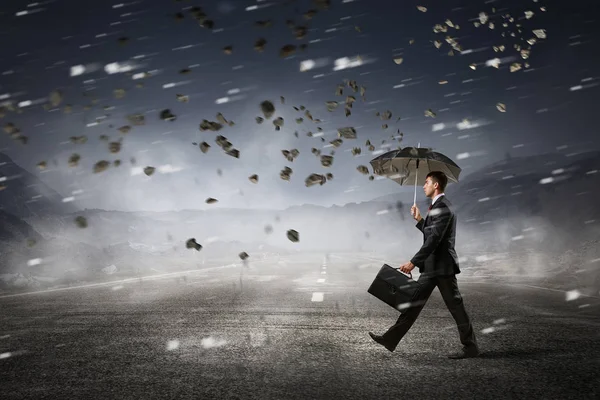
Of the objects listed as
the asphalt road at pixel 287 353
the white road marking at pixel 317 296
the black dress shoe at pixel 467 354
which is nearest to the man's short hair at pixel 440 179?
the black dress shoe at pixel 467 354

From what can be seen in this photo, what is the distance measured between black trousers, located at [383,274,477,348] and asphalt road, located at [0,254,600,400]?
22 centimetres

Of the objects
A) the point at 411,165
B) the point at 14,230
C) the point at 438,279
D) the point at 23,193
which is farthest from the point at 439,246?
the point at 23,193

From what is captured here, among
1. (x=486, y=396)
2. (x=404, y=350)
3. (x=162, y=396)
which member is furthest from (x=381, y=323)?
(x=162, y=396)

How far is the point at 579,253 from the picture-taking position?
2086cm

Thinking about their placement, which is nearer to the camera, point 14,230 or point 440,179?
point 440,179

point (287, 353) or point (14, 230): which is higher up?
point (14, 230)

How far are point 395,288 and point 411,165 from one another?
2.23 metres

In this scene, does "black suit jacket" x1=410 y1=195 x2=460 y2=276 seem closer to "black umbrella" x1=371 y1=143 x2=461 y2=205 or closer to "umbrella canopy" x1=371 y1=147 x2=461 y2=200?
"black umbrella" x1=371 y1=143 x2=461 y2=205

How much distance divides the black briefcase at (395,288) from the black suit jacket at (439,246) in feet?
0.81

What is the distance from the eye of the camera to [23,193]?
299ft

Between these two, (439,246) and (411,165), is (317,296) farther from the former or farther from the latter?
(439,246)

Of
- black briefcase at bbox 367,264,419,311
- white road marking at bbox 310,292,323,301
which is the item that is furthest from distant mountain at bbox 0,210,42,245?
black briefcase at bbox 367,264,419,311

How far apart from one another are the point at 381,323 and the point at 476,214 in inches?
3974

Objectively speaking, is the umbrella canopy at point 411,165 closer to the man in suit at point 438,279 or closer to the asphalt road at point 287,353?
the man in suit at point 438,279
